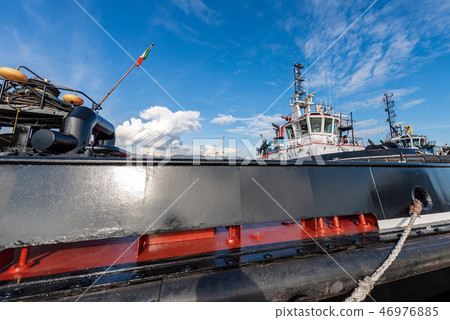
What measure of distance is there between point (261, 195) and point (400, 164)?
8.24ft

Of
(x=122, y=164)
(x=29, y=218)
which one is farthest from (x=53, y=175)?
(x=122, y=164)

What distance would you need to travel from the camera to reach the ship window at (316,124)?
14.4m

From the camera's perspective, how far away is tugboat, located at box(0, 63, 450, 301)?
1444mm

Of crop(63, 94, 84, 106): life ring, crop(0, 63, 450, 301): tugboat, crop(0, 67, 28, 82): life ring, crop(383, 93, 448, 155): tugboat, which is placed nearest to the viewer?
crop(0, 63, 450, 301): tugboat

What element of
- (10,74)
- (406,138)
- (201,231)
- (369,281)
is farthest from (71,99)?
(406,138)

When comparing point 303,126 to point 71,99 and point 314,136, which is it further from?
point 71,99

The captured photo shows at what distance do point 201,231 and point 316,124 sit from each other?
49.3ft

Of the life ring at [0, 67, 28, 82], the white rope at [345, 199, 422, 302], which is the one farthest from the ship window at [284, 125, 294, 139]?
the life ring at [0, 67, 28, 82]

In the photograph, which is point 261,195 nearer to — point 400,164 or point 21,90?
point 400,164

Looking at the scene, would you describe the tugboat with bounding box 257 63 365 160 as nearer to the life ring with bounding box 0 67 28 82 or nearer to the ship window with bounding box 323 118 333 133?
the ship window with bounding box 323 118 333 133

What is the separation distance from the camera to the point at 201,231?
2311 millimetres

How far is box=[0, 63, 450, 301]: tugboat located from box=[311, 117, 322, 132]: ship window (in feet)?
42.0

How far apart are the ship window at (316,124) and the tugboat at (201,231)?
12808 mm

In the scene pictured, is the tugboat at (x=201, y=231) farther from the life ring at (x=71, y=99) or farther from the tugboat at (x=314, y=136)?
the tugboat at (x=314, y=136)
